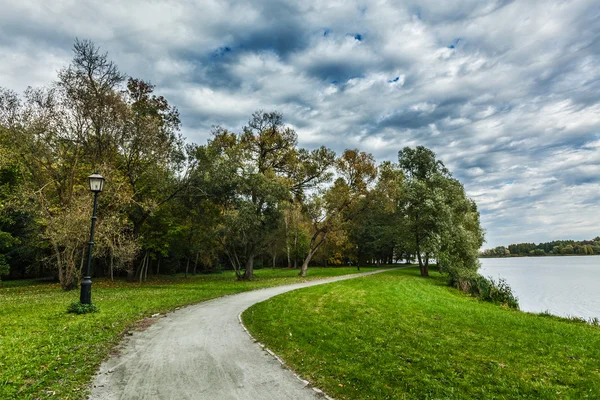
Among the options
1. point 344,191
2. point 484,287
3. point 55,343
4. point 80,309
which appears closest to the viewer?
point 55,343

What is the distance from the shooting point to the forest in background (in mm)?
17453

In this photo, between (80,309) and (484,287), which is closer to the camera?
(80,309)

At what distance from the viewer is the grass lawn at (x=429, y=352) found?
5.13 metres

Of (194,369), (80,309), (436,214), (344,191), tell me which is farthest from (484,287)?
(80,309)

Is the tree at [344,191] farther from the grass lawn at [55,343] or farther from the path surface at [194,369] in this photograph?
the path surface at [194,369]

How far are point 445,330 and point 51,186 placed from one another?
2125cm

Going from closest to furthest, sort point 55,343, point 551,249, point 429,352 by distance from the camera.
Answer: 1. point 429,352
2. point 55,343
3. point 551,249

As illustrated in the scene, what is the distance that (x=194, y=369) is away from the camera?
589 centimetres

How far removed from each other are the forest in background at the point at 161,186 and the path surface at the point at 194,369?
10510 mm

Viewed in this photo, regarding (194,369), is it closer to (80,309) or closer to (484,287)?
(80,309)

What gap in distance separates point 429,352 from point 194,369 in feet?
15.5

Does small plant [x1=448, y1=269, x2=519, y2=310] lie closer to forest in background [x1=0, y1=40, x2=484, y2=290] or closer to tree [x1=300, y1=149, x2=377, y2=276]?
forest in background [x1=0, y1=40, x2=484, y2=290]

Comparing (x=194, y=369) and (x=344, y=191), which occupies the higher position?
(x=344, y=191)

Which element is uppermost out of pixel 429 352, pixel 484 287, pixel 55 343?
pixel 55 343
